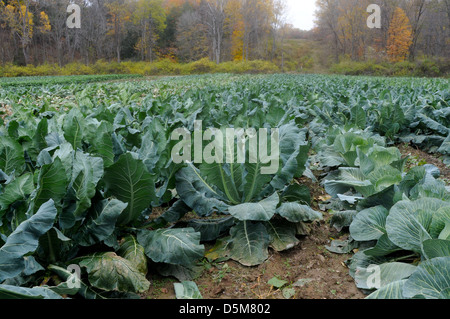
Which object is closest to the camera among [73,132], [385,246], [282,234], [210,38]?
[385,246]

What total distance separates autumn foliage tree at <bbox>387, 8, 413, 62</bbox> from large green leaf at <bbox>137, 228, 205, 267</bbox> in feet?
163

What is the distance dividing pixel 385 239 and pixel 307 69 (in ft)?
189

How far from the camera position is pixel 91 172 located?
5.05 ft

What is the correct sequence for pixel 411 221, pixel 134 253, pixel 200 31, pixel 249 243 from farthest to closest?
pixel 200 31 < pixel 249 243 < pixel 134 253 < pixel 411 221

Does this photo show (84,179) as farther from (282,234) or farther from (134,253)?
(282,234)

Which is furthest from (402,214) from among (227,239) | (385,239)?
(227,239)

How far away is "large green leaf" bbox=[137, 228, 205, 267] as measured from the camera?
1.59 metres

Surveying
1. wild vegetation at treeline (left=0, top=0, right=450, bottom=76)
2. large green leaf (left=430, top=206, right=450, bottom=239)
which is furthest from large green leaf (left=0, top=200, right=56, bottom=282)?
wild vegetation at treeline (left=0, top=0, right=450, bottom=76)

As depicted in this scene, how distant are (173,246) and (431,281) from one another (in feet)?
3.57

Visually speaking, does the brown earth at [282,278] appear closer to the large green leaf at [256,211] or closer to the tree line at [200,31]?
the large green leaf at [256,211]

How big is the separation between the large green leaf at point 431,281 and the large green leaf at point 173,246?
0.90 m

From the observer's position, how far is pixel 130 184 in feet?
5.46

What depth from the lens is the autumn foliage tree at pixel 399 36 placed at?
42.5 meters

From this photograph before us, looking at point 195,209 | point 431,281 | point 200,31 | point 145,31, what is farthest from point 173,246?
point 200,31
